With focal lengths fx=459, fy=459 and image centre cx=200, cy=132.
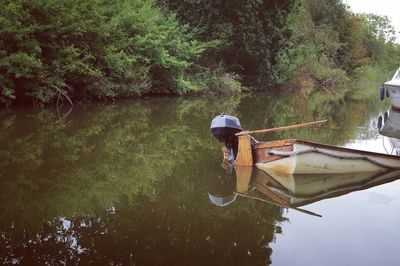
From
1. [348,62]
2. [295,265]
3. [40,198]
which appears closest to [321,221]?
[295,265]

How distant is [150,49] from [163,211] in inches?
604

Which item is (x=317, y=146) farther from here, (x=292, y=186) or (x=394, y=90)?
(x=394, y=90)

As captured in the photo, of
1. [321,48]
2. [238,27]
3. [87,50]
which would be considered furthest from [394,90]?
[321,48]

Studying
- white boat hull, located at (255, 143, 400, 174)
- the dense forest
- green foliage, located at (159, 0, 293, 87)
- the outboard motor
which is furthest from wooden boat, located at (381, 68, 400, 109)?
the outboard motor

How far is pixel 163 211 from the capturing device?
215 inches

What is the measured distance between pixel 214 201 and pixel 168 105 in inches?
495

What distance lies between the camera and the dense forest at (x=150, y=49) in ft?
47.4

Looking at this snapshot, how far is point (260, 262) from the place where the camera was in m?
4.15

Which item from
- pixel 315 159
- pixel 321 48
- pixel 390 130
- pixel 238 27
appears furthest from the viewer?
pixel 321 48

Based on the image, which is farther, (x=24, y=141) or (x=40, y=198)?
(x=24, y=141)

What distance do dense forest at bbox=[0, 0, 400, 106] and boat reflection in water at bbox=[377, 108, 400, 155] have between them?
9.22 metres

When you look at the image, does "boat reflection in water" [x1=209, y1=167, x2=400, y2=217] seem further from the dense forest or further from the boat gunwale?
the dense forest

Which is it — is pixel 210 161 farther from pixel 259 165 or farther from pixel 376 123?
pixel 376 123

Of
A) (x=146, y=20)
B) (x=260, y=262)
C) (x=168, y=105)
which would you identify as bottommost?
(x=168, y=105)
